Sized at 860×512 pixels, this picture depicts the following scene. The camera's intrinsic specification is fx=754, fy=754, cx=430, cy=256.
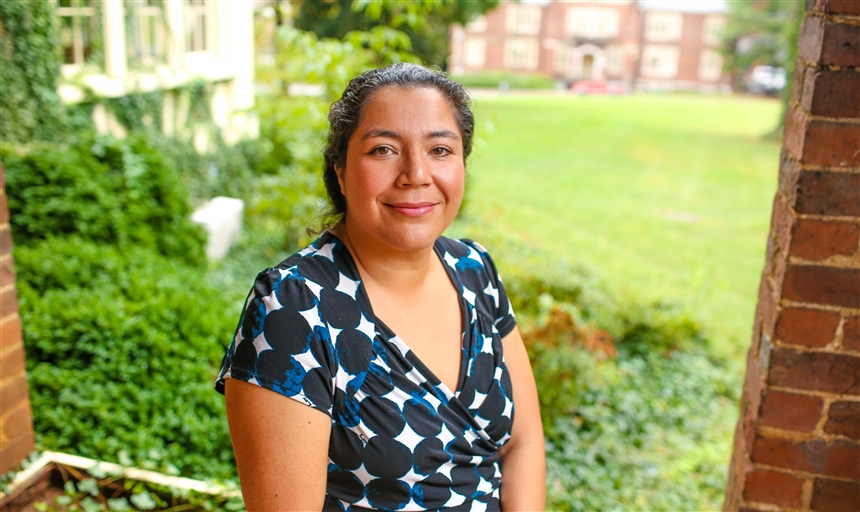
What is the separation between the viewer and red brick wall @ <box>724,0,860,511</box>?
185 cm

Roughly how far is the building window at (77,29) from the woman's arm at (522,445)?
4964mm

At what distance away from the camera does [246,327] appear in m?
1.47

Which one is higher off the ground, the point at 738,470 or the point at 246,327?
the point at 246,327

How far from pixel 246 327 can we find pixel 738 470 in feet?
5.05

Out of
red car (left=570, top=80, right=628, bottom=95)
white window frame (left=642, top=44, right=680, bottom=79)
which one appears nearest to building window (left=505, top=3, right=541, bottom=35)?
red car (left=570, top=80, right=628, bottom=95)

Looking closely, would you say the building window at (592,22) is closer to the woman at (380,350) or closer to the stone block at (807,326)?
the stone block at (807,326)

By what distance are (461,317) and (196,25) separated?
703 cm

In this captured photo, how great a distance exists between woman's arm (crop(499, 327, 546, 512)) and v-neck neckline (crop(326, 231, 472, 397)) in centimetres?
17

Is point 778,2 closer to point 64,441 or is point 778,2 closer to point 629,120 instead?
point 629,120

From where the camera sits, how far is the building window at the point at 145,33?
636 centimetres

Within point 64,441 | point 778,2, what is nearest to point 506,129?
point 778,2

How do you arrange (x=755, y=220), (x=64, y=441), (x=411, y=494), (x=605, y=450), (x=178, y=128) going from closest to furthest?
(x=411, y=494) < (x=64, y=441) < (x=605, y=450) < (x=178, y=128) < (x=755, y=220)

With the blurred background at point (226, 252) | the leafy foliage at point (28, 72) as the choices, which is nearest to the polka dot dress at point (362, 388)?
the blurred background at point (226, 252)

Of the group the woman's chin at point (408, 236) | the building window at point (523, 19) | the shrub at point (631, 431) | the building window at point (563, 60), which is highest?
the building window at point (523, 19)
